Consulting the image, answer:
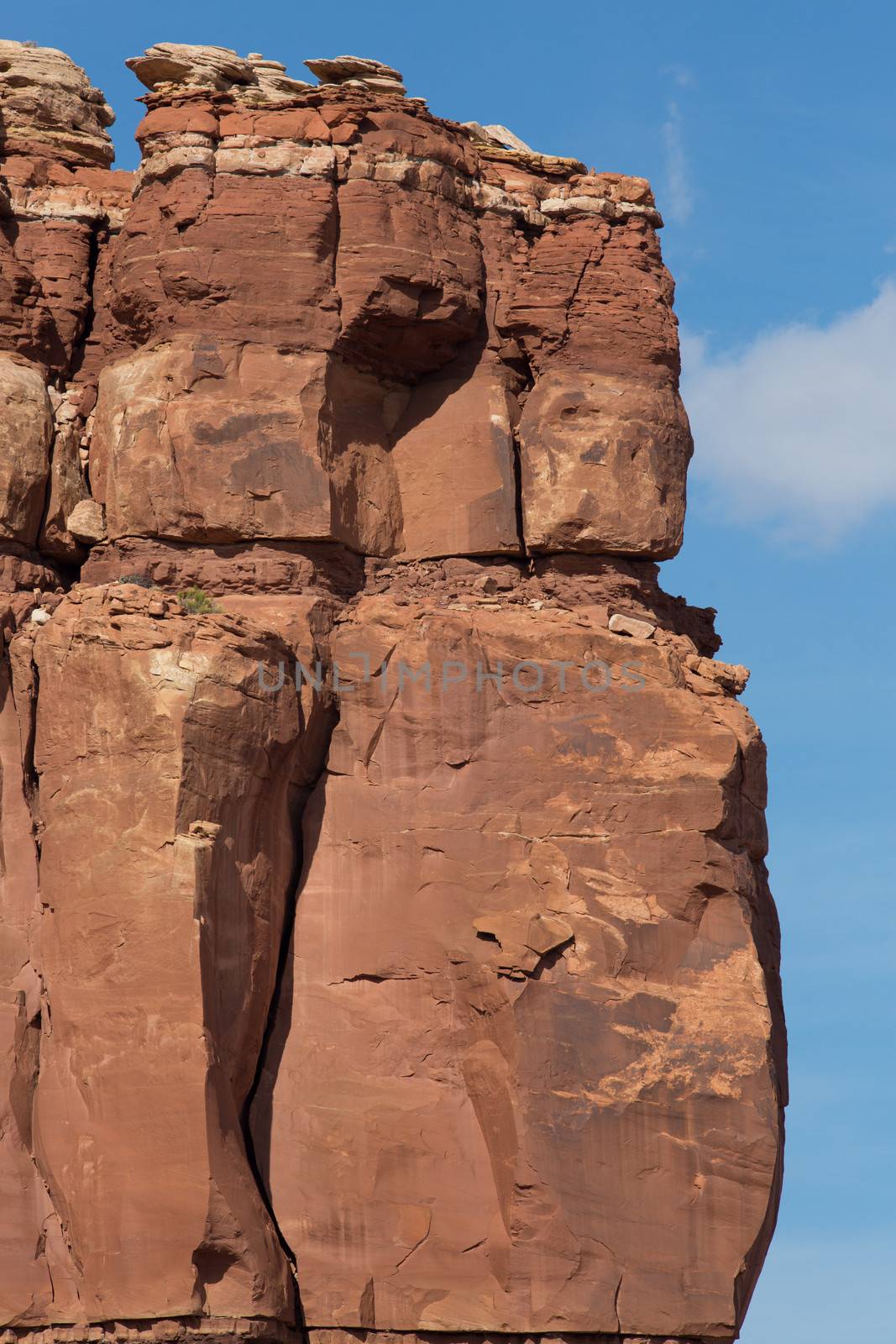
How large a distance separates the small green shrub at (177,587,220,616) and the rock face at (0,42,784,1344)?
62 millimetres

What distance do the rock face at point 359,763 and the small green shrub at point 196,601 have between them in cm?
6

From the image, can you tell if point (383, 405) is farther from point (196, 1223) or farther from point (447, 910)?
point (196, 1223)

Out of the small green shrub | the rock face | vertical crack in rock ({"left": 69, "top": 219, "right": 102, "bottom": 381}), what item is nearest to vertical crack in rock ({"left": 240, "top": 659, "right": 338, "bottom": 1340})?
the rock face

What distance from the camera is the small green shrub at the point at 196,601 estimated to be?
29.7 meters

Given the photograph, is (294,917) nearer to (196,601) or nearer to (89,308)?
(196,601)

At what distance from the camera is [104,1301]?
90.6ft

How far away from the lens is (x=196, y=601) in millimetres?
29812

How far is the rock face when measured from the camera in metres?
28.1

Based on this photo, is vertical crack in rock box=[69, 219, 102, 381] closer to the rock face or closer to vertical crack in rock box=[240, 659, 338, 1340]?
the rock face

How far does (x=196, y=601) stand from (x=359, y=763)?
2.55 m

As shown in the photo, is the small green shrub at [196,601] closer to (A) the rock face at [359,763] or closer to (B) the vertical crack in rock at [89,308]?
(A) the rock face at [359,763]

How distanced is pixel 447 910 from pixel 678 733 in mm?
3199

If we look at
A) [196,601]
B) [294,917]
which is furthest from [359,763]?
[196,601]

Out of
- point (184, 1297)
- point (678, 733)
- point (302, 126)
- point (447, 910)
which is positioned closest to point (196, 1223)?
point (184, 1297)
